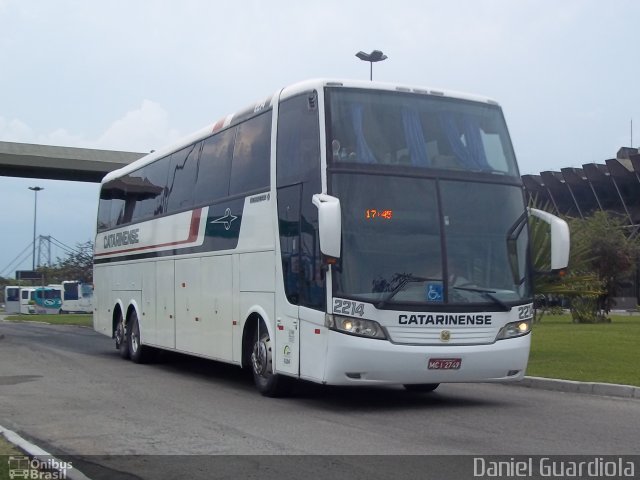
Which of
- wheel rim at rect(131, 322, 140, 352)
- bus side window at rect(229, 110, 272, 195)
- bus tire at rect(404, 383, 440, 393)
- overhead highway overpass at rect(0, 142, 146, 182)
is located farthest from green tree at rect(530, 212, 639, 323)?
bus side window at rect(229, 110, 272, 195)

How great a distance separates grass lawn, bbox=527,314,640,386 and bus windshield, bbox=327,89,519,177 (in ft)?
14.3

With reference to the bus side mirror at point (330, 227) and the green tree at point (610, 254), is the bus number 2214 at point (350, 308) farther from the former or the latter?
the green tree at point (610, 254)

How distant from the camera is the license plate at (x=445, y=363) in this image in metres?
11.4

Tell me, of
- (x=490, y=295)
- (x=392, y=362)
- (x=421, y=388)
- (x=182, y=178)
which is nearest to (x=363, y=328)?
(x=392, y=362)

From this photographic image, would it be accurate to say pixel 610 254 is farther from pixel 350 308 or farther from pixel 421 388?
pixel 350 308

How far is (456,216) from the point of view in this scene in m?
11.9

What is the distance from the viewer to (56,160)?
115ft

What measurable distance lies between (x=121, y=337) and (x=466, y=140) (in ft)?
38.1

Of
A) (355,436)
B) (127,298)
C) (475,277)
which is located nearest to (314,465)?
(355,436)

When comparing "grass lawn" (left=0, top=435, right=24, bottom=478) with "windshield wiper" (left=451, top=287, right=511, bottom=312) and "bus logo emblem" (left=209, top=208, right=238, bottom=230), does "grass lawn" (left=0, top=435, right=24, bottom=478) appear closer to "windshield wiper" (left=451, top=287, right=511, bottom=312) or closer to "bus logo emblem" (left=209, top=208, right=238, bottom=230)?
"windshield wiper" (left=451, top=287, right=511, bottom=312)

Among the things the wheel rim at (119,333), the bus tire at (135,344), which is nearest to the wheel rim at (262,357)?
the bus tire at (135,344)

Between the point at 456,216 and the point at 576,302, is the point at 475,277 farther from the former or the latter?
the point at 576,302

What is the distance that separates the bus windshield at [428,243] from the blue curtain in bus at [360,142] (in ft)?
0.79

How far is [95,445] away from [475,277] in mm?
5061
